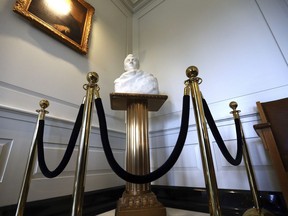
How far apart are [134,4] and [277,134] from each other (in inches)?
133

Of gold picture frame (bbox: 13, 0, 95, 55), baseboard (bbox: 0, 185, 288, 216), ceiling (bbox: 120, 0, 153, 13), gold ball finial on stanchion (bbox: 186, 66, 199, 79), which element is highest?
ceiling (bbox: 120, 0, 153, 13)

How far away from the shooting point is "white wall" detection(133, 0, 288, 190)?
4.99 feet

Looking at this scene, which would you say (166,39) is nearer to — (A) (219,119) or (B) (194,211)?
(A) (219,119)

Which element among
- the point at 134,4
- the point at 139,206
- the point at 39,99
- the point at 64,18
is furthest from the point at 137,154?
the point at 134,4

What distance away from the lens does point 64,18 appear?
1933 mm

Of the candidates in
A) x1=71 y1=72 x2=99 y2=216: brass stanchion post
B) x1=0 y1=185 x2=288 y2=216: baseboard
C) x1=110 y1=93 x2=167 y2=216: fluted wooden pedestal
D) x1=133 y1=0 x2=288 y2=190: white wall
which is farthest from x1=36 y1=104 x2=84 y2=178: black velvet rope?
x1=133 y1=0 x2=288 y2=190: white wall

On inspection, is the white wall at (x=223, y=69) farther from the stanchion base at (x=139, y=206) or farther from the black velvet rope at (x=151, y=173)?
the black velvet rope at (x=151, y=173)

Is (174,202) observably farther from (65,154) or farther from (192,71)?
(192,71)

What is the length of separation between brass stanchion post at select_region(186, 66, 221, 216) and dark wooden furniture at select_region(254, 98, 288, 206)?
1.71 ft

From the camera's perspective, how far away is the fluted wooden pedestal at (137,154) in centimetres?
119

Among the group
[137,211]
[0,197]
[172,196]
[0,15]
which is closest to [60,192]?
[0,197]

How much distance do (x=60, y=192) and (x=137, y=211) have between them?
2.40 feet

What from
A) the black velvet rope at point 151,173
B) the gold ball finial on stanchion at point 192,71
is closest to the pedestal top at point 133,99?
the gold ball finial on stanchion at point 192,71

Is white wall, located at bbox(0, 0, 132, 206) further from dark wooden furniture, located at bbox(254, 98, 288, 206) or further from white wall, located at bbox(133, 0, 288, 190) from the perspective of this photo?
dark wooden furniture, located at bbox(254, 98, 288, 206)
